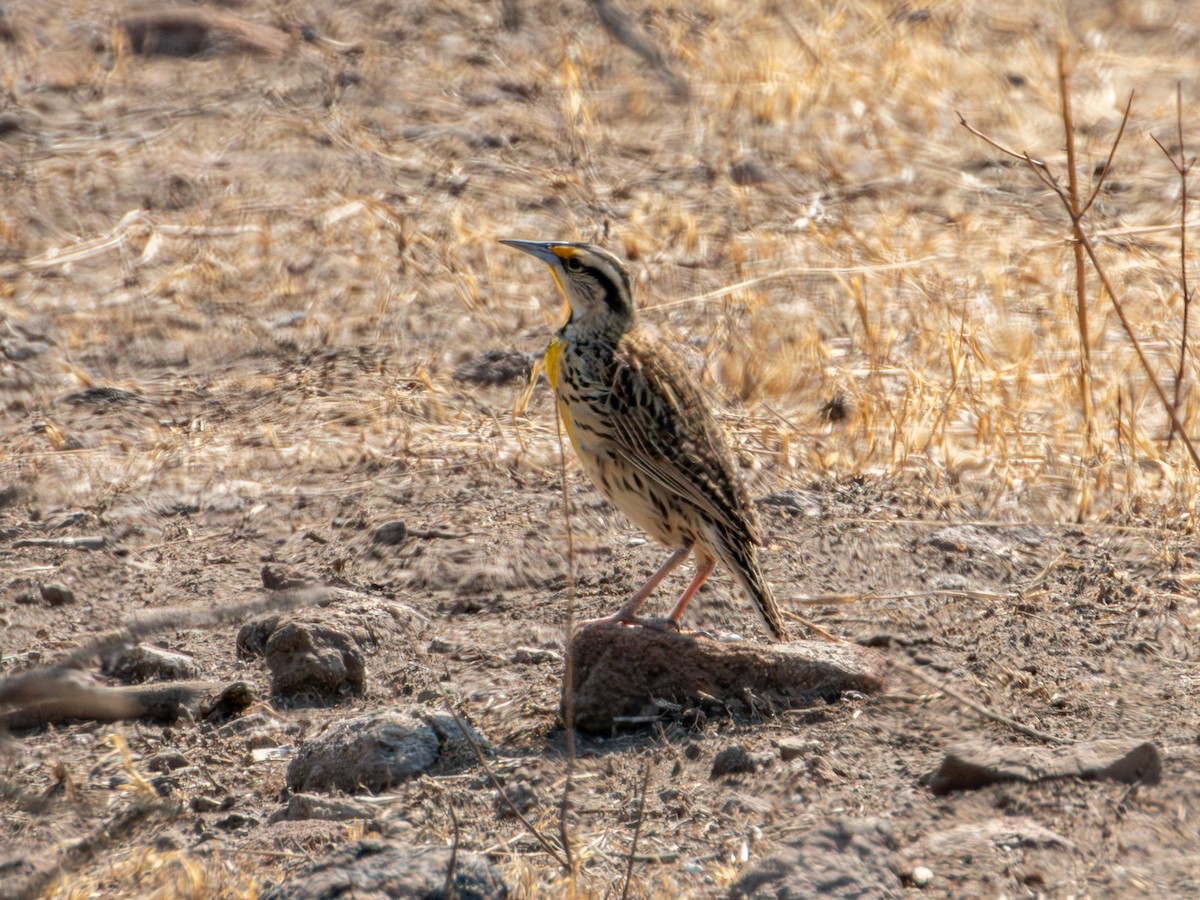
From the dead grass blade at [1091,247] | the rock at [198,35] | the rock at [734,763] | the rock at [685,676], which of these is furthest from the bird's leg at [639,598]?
the rock at [198,35]

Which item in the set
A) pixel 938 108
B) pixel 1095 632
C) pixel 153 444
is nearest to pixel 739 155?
pixel 938 108

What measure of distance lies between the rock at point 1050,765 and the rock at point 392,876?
1488 millimetres

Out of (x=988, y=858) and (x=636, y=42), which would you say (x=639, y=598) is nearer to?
(x=988, y=858)

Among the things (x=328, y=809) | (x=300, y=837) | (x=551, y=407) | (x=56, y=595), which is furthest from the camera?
(x=551, y=407)

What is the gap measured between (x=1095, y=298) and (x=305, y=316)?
4.64 metres

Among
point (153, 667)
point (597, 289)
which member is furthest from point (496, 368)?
point (153, 667)

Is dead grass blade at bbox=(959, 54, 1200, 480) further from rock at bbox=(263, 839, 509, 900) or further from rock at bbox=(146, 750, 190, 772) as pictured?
rock at bbox=(146, 750, 190, 772)

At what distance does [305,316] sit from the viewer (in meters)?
9.89

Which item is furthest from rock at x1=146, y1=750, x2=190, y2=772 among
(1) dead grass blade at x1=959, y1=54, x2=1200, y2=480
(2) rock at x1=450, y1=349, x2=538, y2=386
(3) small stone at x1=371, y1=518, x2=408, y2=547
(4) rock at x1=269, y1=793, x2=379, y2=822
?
(2) rock at x1=450, y1=349, x2=538, y2=386

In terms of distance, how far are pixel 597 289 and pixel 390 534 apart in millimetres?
1578

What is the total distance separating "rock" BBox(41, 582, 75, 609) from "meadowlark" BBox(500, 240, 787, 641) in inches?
90.5

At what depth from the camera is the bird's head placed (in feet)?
21.9

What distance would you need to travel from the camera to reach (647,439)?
6234 mm

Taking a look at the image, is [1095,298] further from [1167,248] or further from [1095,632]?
[1095,632]
